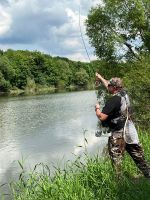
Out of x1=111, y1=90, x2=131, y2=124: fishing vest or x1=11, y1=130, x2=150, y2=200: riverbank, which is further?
x1=111, y1=90, x2=131, y2=124: fishing vest

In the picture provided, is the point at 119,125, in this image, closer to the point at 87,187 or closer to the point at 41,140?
the point at 87,187

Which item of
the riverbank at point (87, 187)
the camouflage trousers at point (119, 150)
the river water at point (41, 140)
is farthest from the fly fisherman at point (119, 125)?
the river water at point (41, 140)

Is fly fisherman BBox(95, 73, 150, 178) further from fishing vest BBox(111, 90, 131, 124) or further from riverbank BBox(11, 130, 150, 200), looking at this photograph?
riverbank BBox(11, 130, 150, 200)

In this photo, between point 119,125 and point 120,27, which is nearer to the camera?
point 119,125

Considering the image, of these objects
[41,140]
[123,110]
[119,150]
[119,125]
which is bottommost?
[41,140]

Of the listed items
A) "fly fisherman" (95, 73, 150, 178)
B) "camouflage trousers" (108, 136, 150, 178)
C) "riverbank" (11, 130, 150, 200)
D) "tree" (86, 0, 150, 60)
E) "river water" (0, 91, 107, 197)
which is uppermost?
"tree" (86, 0, 150, 60)

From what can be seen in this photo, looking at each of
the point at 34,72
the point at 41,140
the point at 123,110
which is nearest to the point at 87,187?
the point at 123,110

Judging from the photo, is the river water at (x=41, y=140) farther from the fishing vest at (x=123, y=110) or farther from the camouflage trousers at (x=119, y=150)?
the fishing vest at (x=123, y=110)

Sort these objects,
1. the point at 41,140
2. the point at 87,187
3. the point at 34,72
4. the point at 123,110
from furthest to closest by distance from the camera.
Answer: the point at 34,72 → the point at 41,140 → the point at 123,110 → the point at 87,187

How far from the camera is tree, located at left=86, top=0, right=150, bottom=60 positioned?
2736cm

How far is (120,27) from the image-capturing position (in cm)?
2809

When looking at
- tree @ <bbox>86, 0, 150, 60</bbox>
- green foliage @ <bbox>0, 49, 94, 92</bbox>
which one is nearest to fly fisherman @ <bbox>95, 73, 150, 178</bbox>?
tree @ <bbox>86, 0, 150, 60</bbox>

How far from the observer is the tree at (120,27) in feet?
89.8

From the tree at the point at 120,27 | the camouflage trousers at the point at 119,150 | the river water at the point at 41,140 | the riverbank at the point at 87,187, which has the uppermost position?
the tree at the point at 120,27
